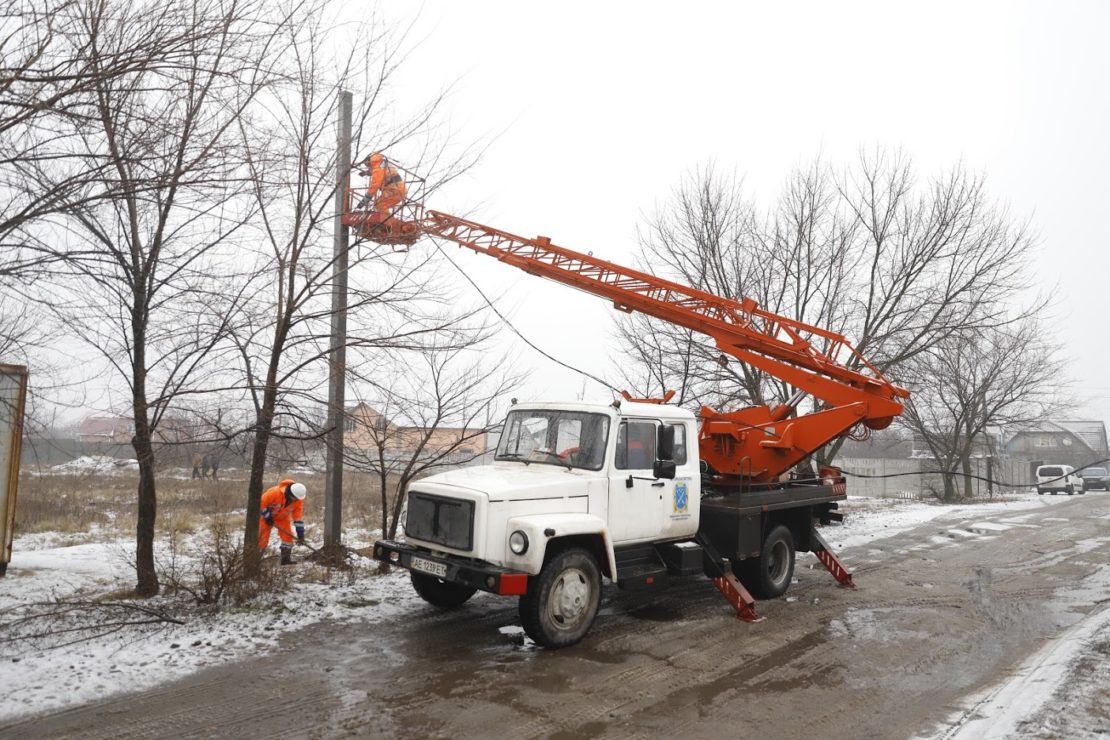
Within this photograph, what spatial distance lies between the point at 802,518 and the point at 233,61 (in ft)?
26.6

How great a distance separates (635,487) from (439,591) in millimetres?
2256

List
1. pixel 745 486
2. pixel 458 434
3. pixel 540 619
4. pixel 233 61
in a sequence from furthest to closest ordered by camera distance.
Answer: pixel 458 434, pixel 745 486, pixel 540 619, pixel 233 61

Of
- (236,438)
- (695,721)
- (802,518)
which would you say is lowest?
(695,721)

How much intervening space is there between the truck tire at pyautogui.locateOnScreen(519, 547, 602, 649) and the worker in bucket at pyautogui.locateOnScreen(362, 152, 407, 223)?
415 cm

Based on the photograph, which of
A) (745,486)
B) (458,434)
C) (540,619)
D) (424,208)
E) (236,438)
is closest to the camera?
(540,619)

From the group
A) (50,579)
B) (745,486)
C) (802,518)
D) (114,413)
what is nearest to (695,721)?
(745,486)

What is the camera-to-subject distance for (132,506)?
19.1 meters

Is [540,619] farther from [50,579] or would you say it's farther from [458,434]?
[50,579]

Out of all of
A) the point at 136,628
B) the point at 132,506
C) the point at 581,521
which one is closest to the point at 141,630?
the point at 136,628

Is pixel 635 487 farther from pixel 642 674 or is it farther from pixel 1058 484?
pixel 1058 484

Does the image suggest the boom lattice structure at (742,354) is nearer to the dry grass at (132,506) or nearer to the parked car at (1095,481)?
the dry grass at (132,506)

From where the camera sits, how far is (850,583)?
9.38 metres

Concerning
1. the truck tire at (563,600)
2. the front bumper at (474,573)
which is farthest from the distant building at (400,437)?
the truck tire at (563,600)

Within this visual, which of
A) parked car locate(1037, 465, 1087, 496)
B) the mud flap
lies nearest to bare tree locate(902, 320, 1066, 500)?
parked car locate(1037, 465, 1087, 496)
